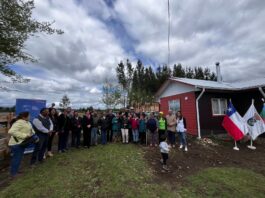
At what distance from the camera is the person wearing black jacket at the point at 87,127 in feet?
23.6

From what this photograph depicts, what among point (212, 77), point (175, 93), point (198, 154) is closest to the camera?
point (198, 154)

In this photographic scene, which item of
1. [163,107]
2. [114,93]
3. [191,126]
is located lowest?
[191,126]

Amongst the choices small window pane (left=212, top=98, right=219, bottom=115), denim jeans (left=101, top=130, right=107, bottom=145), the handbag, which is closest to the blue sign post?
the handbag

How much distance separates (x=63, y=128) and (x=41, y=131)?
127 cm

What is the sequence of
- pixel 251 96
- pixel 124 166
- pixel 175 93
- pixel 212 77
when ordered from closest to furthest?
pixel 124 166
pixel 251 96
pixel 175 93
pixel 212 77

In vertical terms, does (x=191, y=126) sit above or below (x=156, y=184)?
above

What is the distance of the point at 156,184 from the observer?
4062 mm

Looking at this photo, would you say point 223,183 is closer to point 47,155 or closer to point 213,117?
point 47,155

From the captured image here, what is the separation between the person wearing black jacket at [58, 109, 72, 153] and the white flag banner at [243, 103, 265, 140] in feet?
29.5

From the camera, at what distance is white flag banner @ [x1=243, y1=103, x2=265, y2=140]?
324 inches

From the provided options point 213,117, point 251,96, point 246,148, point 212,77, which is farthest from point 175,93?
point 212,77

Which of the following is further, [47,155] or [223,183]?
[47,155]

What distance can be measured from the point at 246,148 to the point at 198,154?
124 inches

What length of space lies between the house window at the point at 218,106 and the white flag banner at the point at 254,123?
2.40 meters
